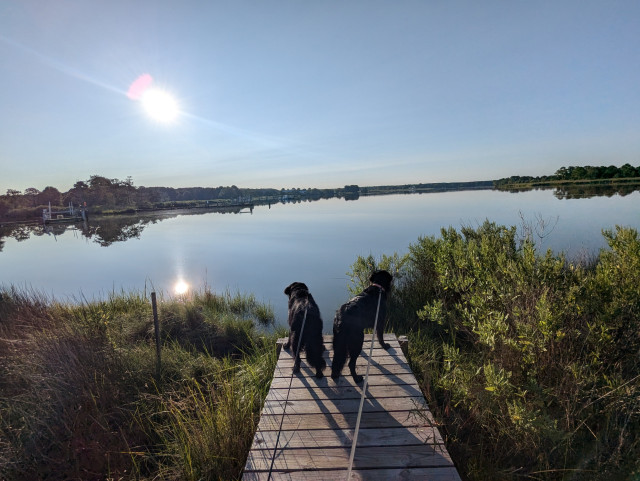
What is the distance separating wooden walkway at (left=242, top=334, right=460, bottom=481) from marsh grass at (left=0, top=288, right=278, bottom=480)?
0.42 metres

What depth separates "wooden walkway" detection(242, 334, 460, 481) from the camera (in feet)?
7.06

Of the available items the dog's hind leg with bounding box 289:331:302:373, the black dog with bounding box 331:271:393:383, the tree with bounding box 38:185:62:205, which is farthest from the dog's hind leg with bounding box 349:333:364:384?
the tree with bounding box 38:185:62:205

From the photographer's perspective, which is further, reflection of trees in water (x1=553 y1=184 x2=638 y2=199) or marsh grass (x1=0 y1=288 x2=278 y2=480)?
reflection of trees in water (x1=553 y1=184 x2=638 y2=199)

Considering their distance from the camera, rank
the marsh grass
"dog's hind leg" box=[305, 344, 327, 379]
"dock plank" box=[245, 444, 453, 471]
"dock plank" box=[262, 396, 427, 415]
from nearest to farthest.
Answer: "dock plank" box=[245, 444, 453, 471] < the marsh grass < "dock plank" box=[262, 396, 427, 415] < "dog's hind leg" box=[305, 344, 327, 379]

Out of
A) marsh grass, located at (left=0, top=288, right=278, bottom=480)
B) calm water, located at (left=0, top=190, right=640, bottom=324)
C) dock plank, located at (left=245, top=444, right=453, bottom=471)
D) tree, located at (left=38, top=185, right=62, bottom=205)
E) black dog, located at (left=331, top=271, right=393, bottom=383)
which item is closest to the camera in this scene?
dock plank, located at (left=245, top=444, right=453, bottom=471)

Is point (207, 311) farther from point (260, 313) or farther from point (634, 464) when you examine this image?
point (634, 464)

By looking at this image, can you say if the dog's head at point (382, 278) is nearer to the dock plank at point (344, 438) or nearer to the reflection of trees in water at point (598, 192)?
the dock plank at point (344, 438)

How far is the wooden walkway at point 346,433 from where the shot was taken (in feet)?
7.06

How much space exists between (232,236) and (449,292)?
2008 centimetres

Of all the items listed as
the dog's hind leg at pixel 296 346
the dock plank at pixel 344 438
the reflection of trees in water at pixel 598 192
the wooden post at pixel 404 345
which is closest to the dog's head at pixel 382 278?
the wooden post at pixel 404 345

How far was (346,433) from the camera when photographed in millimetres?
2555

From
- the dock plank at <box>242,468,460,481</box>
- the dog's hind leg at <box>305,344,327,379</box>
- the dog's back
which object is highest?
the dog's back

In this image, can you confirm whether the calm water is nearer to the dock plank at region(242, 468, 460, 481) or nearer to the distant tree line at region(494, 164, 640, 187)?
the dock plank at region(242, 468, 460, 481)

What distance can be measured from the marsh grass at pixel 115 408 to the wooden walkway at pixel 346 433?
423 millimetres
